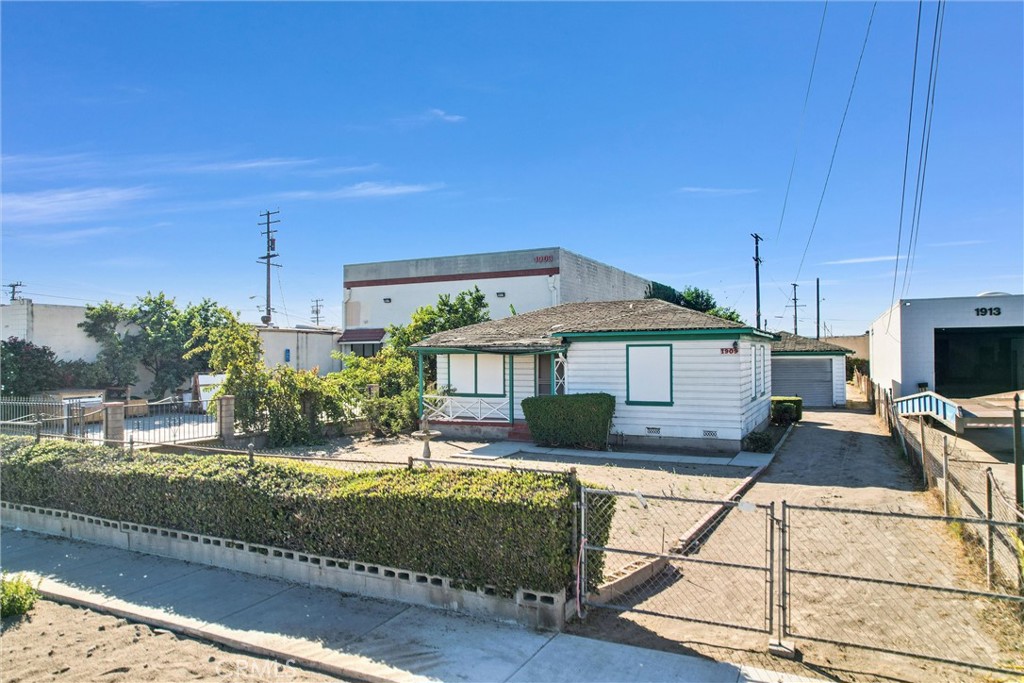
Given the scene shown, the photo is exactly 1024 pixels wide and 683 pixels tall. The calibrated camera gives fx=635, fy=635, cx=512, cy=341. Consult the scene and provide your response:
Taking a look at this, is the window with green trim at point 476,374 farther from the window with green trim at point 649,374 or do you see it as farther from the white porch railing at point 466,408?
the window with green trim at point 649,374

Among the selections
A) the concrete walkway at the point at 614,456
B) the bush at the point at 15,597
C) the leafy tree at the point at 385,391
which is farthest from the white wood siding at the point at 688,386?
the bush at the point at 15,597

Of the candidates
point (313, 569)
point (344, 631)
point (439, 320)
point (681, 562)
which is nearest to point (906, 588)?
point (681, 562)

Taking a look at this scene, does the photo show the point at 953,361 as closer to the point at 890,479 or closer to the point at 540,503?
the point at 890,479

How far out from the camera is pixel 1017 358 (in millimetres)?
32562

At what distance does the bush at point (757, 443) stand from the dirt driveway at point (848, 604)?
4.85 meters

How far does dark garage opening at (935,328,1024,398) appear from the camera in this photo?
31.7 meters

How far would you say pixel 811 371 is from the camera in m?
32.1

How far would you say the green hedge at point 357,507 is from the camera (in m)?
6.16

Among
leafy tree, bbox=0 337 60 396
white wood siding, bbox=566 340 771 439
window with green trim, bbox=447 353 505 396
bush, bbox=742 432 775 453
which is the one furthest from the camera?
leafy tree, bbox=0 337 60 396

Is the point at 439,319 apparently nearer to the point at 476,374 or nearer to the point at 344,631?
the point at 476,374

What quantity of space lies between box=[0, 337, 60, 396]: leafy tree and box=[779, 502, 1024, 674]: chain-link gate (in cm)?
2830

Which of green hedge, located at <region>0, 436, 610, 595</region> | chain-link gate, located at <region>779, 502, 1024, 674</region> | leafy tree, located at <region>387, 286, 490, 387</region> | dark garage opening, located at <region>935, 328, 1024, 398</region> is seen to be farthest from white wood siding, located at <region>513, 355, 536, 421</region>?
dark garage opening, located at <region>935, 328, 1024, 398</region>

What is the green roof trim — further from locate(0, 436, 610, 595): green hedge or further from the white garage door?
the white garage door

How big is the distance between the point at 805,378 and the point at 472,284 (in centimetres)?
1925
